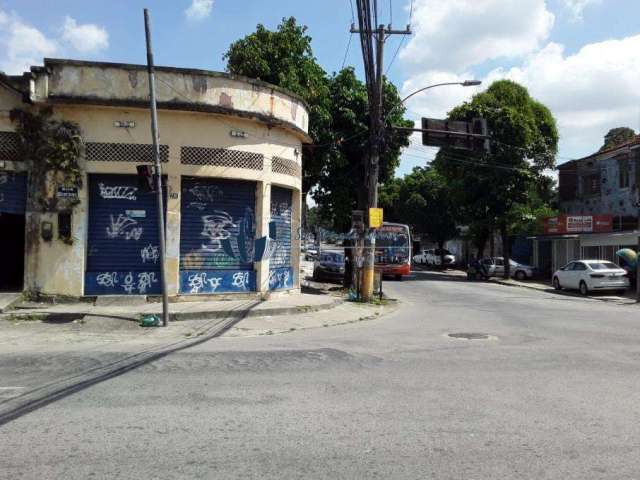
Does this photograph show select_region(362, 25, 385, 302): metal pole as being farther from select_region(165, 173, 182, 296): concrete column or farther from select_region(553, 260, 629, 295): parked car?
select_region(553, 260, 629, 295): parked car

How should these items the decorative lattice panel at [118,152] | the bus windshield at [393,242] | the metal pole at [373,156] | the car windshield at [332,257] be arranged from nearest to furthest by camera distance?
the decorative lattice panel at [118,152] < the metal pole at [373,156] < the car windshield at [332,257] < the bus windshield at [393,242]

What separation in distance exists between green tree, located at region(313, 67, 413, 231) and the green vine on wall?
8.94 m

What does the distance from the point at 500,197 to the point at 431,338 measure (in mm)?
25387

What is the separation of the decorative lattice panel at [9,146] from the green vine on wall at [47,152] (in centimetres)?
11

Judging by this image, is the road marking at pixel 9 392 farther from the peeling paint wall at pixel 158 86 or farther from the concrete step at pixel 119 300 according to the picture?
the peeling paint wall at pixel 158 86

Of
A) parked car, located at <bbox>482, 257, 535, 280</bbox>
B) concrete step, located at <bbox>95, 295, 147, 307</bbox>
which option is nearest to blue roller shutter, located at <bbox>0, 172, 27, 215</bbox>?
concrete step, located at <bbox>95, 295, 147, 307</bbox>

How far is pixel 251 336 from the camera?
37.8 ft

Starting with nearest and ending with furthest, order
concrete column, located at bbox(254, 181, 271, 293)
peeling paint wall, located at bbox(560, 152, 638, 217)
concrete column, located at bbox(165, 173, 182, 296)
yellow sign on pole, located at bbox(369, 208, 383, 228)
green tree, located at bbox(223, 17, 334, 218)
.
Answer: concrete column, located at bbox(165, 173, 182, 296) → concrete column, located at bbox(254, 181, 271, 293) → yellow sign on pole, located at bbox(369, 208, 383, 228) → green tree, located at bbox(223, 17, 334, 218) → peeling paint wall, located at bbox(560, 152, 638, 217)

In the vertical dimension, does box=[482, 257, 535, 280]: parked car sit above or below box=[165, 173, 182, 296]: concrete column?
below

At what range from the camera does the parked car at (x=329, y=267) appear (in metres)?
28.8

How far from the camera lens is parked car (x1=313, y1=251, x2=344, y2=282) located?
2877 cm

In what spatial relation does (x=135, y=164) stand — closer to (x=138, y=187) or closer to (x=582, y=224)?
(x=138, y=187)

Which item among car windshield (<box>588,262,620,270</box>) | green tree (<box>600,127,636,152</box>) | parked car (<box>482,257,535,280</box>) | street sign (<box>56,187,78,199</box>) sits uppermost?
green tree (<box>600,127,636,152</box>)

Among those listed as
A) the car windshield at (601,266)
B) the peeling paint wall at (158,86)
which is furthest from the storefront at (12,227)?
the car windshield at (601,266)
